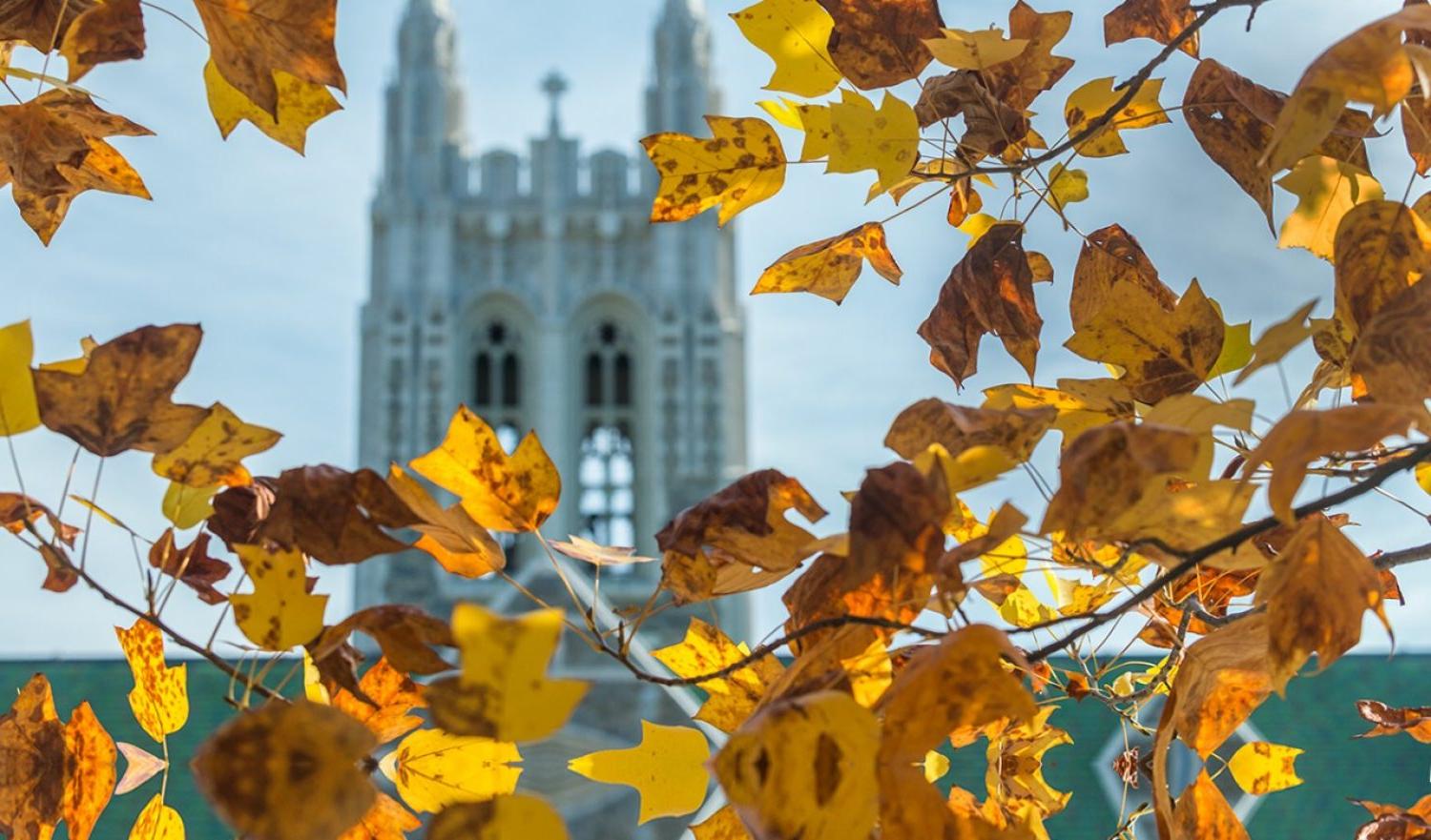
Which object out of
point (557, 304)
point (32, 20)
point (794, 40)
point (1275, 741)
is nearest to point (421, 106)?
point (557, 304)

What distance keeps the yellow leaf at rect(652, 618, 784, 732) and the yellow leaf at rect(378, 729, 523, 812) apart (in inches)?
2.6

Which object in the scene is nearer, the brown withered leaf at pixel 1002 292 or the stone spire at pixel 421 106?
the brown withered leaf at pixel 1002 292

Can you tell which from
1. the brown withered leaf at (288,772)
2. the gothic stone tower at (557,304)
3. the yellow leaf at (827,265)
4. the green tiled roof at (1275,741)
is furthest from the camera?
the gothic stone tower at (557,304)

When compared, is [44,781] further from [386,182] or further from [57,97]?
[386,182]

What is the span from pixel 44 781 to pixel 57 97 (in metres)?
0.26

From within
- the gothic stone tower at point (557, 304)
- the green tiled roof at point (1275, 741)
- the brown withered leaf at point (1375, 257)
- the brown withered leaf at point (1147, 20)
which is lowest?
the green tiled roof at point (1275, 741)

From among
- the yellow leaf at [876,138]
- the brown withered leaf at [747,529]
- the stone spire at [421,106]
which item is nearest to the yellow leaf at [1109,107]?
the yellow leaf at [876,138]

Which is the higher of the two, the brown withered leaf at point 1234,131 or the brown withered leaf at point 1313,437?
the brown withered leaf at point 1234,131

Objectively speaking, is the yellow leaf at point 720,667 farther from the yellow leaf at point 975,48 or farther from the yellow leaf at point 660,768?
the yellow leaf at point 975,48

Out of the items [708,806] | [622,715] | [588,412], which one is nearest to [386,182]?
[588,412]

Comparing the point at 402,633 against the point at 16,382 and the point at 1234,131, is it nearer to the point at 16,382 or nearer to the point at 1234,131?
the point at 16,382

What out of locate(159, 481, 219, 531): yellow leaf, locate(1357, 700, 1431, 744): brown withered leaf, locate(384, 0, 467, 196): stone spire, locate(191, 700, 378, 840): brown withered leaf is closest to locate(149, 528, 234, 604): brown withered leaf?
locate(159, 481, 219, 531): yellow leaf

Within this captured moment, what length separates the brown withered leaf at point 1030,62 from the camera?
0.63 metres

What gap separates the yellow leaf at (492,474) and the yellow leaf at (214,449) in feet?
0.21
